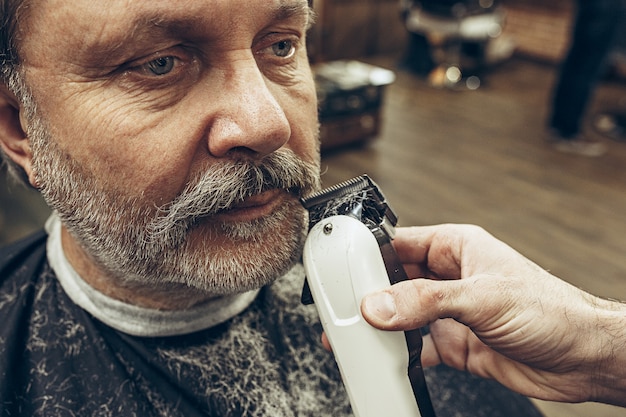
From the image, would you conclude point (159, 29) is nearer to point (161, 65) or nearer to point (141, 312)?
point (161, 65)

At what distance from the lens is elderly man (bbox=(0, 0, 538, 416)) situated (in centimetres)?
84

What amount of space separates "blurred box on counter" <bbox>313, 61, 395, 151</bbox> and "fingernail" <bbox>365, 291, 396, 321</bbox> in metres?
3.13

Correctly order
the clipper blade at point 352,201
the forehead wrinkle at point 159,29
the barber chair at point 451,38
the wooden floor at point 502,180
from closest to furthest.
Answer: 1. the forehead wrinkle at point 159,29
2. the clipper blade at point 352,201
3. the wooden floor at point 502,180
4. the barber chair at point 451,38

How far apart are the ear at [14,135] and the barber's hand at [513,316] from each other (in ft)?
A: 2.21

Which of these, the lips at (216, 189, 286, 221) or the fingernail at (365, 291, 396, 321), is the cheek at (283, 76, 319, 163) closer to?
the lips at (216, 189, 286, 221)

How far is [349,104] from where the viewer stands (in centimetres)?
403

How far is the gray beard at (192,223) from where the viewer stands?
87cm

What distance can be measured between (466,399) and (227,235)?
62 cm

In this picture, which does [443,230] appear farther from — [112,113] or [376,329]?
[112,113]

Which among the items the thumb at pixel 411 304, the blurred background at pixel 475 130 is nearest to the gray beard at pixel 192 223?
the thumb at pixel 411 304

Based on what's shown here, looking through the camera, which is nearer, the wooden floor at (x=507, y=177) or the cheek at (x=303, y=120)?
the cheek at (x=303, y=120)

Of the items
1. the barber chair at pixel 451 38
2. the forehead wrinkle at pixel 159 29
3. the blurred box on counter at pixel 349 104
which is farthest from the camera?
the barber chair at pixel 451 38

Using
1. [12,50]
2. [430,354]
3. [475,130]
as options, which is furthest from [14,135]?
[475,130]

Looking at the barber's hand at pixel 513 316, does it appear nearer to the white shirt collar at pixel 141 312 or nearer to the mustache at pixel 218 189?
Answer: the mustache at pixel 218 189
